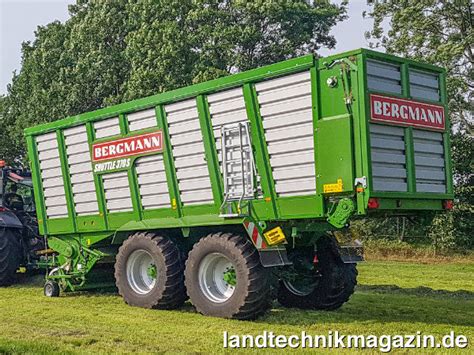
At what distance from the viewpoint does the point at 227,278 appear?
9.48 metres

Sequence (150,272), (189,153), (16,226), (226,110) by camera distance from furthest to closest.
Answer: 1. (16,226)
2. (150,272)
3. (189,153)
4. (226,110)

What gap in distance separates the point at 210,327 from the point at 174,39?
907 inches

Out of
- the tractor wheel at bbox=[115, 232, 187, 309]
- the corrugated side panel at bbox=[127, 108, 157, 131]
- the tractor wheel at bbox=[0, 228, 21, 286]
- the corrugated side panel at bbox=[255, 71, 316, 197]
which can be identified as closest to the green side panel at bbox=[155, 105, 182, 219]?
the corrugated side panel at bbox=[127, 108, 157, 131]

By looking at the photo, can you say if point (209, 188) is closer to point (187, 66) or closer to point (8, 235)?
point (8, 235)

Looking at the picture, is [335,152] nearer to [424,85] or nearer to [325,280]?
[424,85]

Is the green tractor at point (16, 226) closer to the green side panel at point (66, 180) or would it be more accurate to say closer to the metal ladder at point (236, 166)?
the green side panel at point (66, 180)

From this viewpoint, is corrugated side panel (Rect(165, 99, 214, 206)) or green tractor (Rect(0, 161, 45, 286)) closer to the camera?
corrugated side panel (Rect(165, 99, 214, 206))

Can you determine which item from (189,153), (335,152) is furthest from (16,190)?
(335,152)

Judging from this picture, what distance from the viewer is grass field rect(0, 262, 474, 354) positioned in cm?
740

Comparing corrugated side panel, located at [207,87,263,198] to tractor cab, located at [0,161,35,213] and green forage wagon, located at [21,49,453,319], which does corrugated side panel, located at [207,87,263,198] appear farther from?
tractor cab, located at [0,161,35,213]

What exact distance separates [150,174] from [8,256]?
14.8 ft

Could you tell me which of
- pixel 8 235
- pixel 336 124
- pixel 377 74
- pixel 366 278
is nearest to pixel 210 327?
pixel 336 124

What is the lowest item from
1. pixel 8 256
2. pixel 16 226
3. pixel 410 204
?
pixel 8 256

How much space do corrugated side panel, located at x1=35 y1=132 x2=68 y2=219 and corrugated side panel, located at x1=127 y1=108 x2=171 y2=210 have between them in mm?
2216
